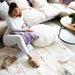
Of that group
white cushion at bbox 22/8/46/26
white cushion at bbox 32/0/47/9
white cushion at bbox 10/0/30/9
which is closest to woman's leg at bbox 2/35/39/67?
white cushion at bbox 22/8/46/26

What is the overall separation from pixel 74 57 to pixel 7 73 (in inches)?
48.5

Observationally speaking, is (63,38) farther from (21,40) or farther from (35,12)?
(21,40)

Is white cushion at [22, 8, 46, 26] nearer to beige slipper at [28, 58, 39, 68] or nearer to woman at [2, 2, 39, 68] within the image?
woman at [2, 2, 39, 68]

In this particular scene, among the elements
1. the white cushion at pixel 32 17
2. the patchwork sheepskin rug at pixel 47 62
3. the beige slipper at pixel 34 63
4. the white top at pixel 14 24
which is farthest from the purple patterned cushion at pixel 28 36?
the white cushion at pixel 32 17

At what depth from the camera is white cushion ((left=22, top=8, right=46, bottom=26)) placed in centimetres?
Answer: 269

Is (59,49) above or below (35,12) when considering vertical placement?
below

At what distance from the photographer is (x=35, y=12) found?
298 centimetres

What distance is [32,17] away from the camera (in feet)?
9.05

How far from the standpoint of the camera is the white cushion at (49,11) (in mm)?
3058

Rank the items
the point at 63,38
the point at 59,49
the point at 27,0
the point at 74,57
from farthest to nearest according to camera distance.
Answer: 1. the point at 27,0
2. the point at 63,38
3. the point at 59,49
4. the point at 74,57

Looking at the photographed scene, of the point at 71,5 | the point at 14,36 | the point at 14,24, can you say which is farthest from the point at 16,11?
the point at 71,5

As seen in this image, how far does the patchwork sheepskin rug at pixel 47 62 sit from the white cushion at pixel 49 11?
1.01 metres

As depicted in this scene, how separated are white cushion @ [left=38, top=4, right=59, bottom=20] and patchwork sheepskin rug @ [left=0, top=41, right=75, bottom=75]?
3.32ft

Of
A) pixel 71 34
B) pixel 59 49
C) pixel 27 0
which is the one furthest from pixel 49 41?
pixel 27 0
